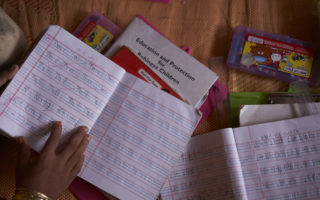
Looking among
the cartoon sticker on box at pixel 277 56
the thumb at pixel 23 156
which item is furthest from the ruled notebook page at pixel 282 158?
the thumb at pixel 23 156

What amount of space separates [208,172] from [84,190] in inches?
9.8

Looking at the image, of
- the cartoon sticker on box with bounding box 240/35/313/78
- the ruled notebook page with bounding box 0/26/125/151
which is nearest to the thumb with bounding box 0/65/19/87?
the ruled notebook page with bounding box 0/26/125/151

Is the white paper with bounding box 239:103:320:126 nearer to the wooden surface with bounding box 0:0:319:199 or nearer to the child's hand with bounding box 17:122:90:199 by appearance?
the wooden surface with bounding box 0:0:319:199

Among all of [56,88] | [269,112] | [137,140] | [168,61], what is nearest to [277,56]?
[269,112]

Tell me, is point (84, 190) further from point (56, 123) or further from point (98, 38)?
point (98, 38)

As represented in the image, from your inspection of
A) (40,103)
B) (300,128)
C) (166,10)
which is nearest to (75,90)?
(40,103)

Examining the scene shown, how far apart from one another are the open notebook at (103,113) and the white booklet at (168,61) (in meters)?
0.05

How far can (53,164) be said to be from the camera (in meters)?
0.49

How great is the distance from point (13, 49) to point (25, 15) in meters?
0.16

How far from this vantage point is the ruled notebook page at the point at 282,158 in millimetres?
501

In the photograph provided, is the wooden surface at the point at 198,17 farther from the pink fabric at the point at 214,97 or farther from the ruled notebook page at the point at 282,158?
the ruled notebook page at the point at 282,158

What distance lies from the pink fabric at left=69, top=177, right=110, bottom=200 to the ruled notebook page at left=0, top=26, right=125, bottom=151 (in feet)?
0.34

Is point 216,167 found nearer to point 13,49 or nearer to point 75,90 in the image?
point 75,90

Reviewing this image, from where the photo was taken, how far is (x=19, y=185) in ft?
1.53
